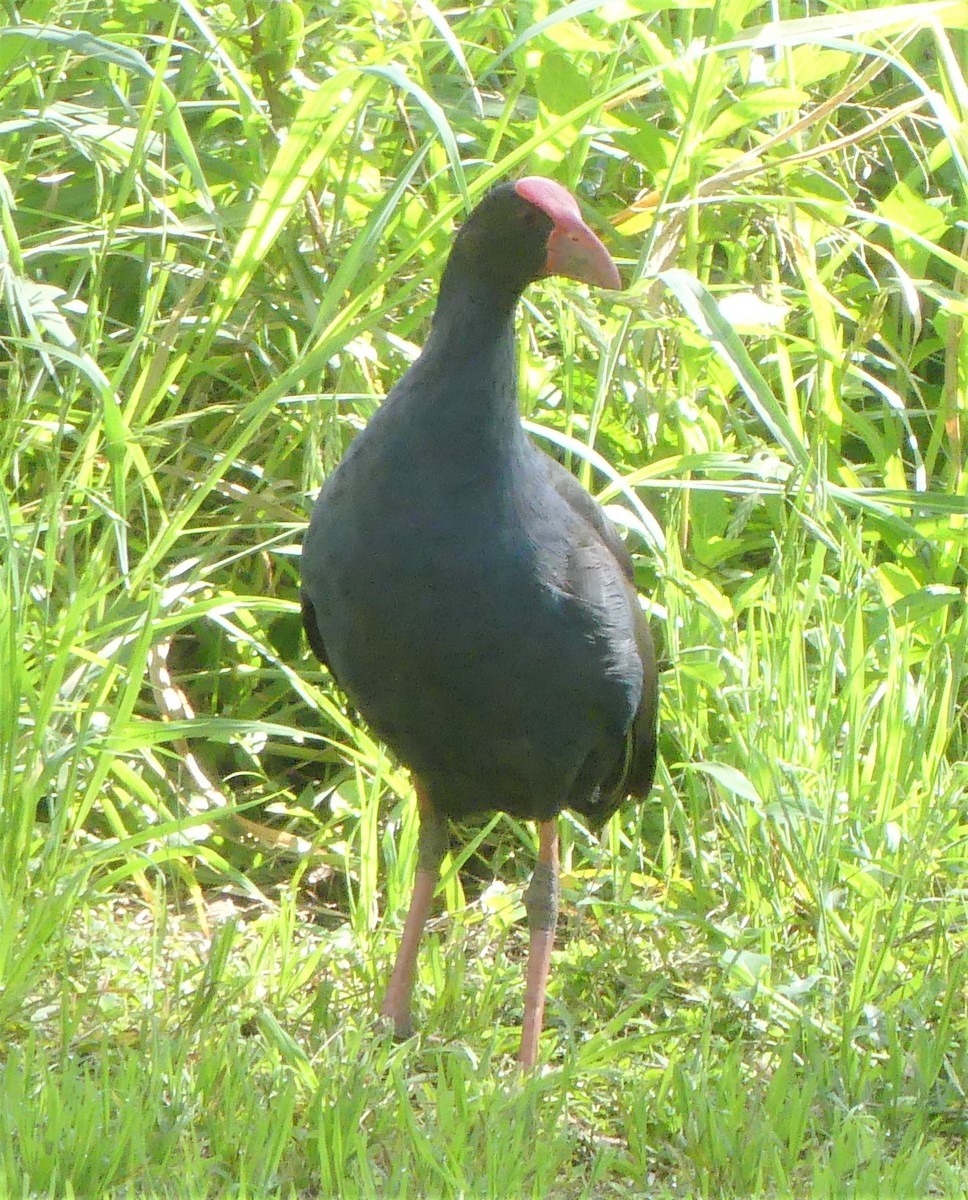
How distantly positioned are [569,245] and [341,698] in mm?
1346

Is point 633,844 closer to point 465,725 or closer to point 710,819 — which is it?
point 710,819

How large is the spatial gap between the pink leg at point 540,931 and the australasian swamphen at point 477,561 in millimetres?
12

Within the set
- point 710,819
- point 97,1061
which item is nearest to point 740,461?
point 710,819

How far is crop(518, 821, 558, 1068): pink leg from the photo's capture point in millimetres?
2850

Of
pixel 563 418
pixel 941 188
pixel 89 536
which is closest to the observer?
pixel 89 536

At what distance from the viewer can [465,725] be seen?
273cm

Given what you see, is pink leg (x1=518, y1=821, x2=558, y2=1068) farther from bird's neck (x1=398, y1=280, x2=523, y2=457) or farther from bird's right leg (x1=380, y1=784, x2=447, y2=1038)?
bird's neck (x1=398, y1=280, x2=523, y2=457)

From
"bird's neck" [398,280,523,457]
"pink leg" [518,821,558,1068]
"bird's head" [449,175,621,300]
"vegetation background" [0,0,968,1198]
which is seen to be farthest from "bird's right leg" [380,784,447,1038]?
"bird's head" [449,175,621,300]

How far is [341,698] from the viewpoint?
3.68 meters

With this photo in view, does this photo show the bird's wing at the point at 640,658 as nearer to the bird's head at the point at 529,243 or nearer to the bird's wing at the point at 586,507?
the bird's wing at the point at 586,507

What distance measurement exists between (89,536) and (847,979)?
1.72 metres

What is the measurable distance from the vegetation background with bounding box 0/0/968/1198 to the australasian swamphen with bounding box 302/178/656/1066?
0.80ft

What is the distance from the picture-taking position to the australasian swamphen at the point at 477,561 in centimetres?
263

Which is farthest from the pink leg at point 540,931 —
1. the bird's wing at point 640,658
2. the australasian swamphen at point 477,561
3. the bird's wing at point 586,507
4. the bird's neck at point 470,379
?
the bird's neck at point 470,379
